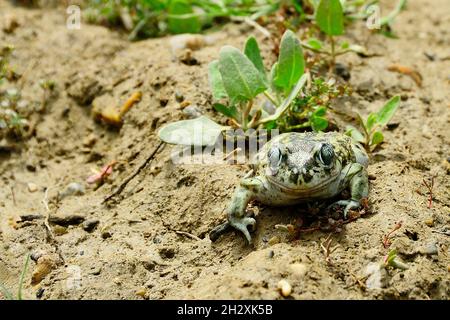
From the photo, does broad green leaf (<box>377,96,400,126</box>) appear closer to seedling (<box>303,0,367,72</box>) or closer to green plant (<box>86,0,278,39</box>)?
seedling (<box>303,0,367,72</box>)

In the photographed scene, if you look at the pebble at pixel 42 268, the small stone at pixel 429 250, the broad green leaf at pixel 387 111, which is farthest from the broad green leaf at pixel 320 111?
the pebble at pixel 42 268

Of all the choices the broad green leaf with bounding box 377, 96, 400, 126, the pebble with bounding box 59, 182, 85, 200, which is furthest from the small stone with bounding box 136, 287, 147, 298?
the broad green leaf with bounding box 377, 96, 400, 126

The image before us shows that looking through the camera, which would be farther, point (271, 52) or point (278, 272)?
point (271, 52)

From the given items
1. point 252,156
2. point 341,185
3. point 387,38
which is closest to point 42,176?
point 252,156

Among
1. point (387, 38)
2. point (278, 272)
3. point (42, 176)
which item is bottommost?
point (42, 176)

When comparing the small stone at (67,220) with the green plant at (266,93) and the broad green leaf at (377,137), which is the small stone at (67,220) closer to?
the green plant at (266,93)

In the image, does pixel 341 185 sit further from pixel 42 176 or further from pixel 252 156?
pixel 42 176
